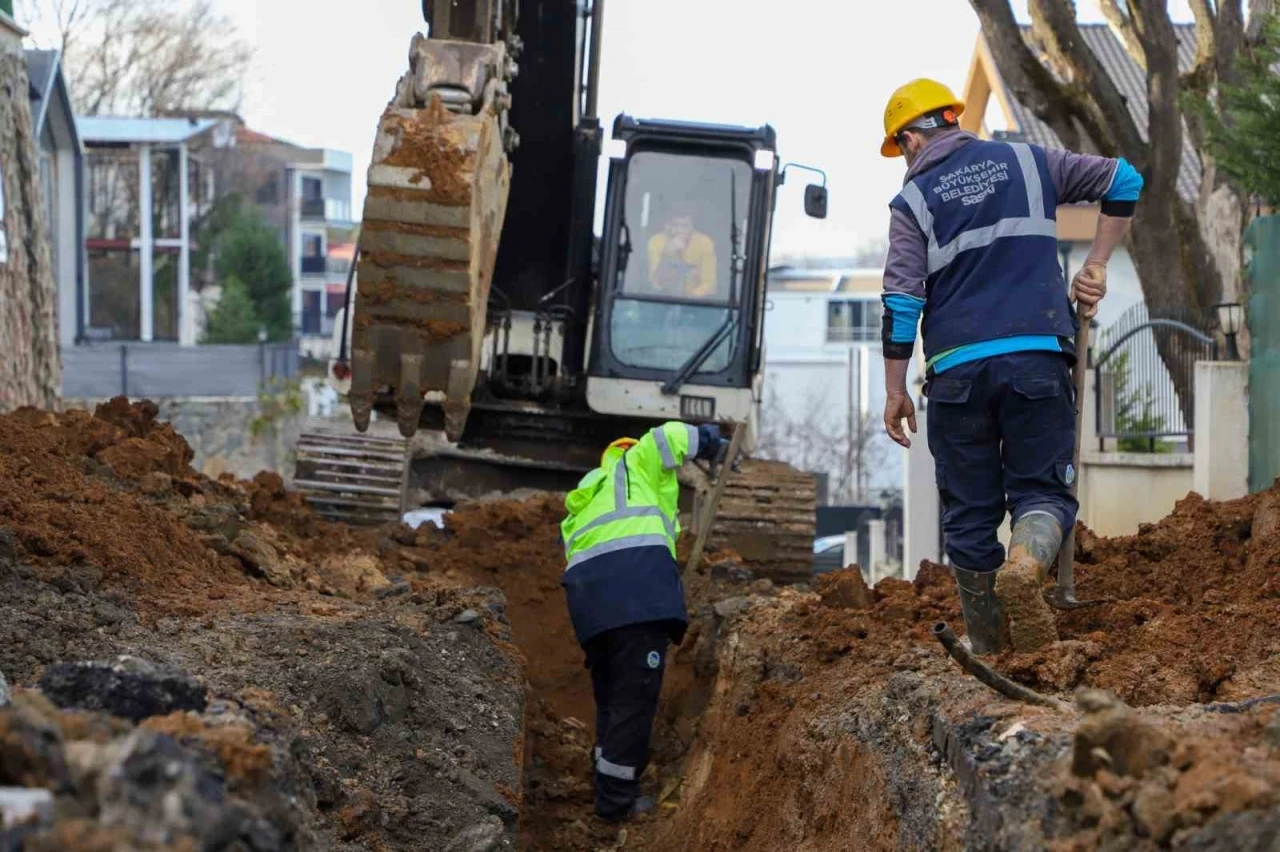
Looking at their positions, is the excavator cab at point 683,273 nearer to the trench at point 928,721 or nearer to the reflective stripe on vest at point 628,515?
the trench at point 928,721

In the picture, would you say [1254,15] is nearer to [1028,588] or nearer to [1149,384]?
[1149,384]

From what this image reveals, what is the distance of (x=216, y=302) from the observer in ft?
137

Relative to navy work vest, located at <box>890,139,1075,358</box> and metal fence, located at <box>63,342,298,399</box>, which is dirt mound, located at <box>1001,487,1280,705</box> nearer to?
navy work vest, located at <box>890,139,1075,358</box>

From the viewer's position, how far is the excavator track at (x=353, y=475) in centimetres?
1361

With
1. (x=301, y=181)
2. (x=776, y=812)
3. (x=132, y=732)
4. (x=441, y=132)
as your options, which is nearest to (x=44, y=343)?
(x=441, y=132)

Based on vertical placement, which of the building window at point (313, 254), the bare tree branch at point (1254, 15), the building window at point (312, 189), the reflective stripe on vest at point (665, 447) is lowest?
the reflective stripe on vest at point (665, 447)

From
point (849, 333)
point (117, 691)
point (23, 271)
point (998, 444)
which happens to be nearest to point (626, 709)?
point (998, 444)

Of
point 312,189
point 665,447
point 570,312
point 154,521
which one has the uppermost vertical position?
point 312,189

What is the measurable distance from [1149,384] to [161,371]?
17.0 m

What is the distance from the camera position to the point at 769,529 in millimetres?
12930

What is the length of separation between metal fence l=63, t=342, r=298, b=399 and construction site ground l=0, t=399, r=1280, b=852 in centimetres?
1756

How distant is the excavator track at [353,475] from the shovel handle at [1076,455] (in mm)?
8276

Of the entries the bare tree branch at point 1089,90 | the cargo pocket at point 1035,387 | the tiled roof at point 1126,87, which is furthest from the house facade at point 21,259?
the tiled roof at point 1126,87

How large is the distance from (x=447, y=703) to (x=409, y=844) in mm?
1291
